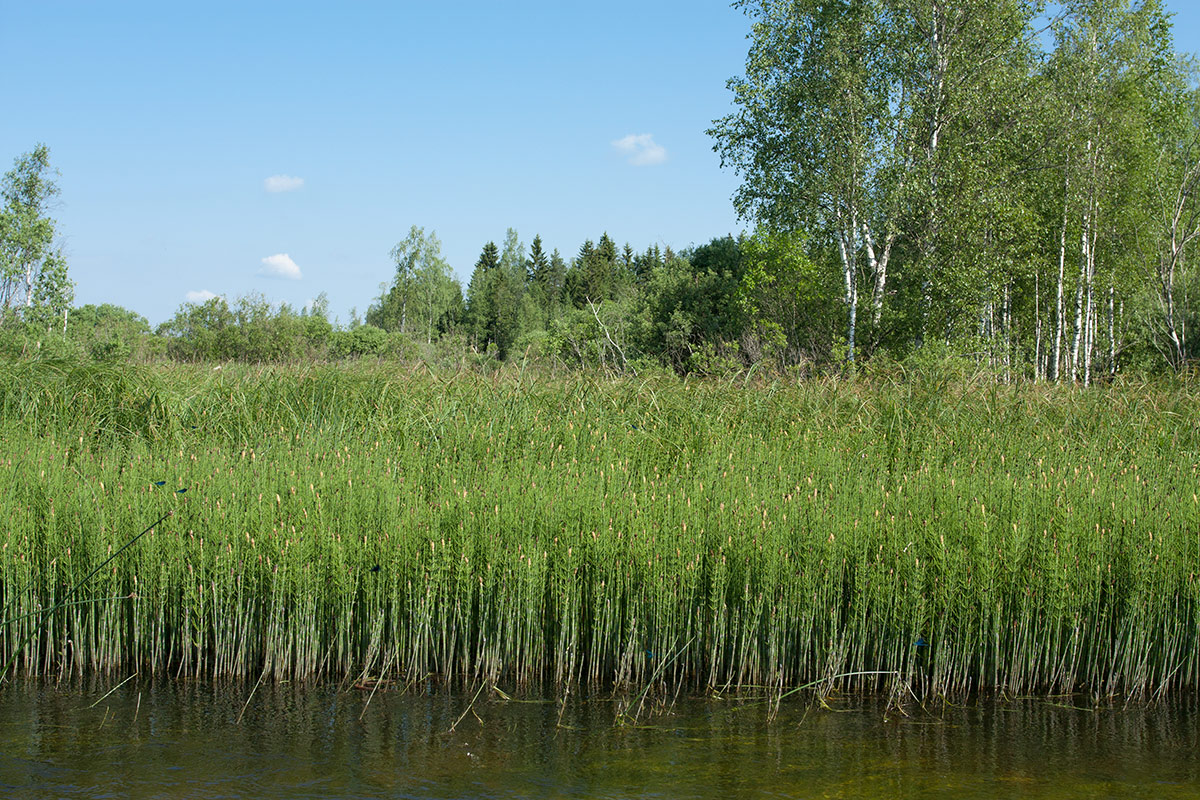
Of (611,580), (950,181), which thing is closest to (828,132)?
(950,181)

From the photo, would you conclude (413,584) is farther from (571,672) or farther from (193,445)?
(193,445)

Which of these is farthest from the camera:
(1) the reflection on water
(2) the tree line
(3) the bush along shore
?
(2) the tree line

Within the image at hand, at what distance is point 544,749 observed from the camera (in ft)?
15.6

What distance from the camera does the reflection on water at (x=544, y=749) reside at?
432 cm

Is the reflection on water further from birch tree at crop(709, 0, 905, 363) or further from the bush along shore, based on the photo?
birch tree at crop(709, 0, 905, 363)

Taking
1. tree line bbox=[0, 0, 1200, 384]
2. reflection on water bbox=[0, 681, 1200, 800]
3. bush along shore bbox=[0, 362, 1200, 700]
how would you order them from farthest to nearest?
1. tree line bbox=[0, 0, 1200, 384]
2. bush along shore bbox=[0, 362, 1200, 700]
3. reflection on water bbox=[0, 681, 1200, 800]

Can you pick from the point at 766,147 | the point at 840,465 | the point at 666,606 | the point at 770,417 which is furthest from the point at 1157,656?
the point at 766,147

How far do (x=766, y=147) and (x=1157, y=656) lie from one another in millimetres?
18840

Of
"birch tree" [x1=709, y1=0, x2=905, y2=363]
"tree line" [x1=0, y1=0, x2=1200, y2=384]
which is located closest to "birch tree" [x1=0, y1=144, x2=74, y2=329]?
"tree line" [x1=0, y1=0, x2=1200, y2=384]

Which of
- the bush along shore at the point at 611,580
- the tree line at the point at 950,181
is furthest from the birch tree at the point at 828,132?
the bush along shore at the point at 611,580

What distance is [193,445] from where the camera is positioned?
27.9 feet

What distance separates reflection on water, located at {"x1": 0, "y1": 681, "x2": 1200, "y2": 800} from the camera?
14.2 feet

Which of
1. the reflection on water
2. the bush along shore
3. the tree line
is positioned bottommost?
the reflection on water

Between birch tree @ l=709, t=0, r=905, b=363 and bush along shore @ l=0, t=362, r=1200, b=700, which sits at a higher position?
birch tree @ l=709, t=0, r=905, b=363
